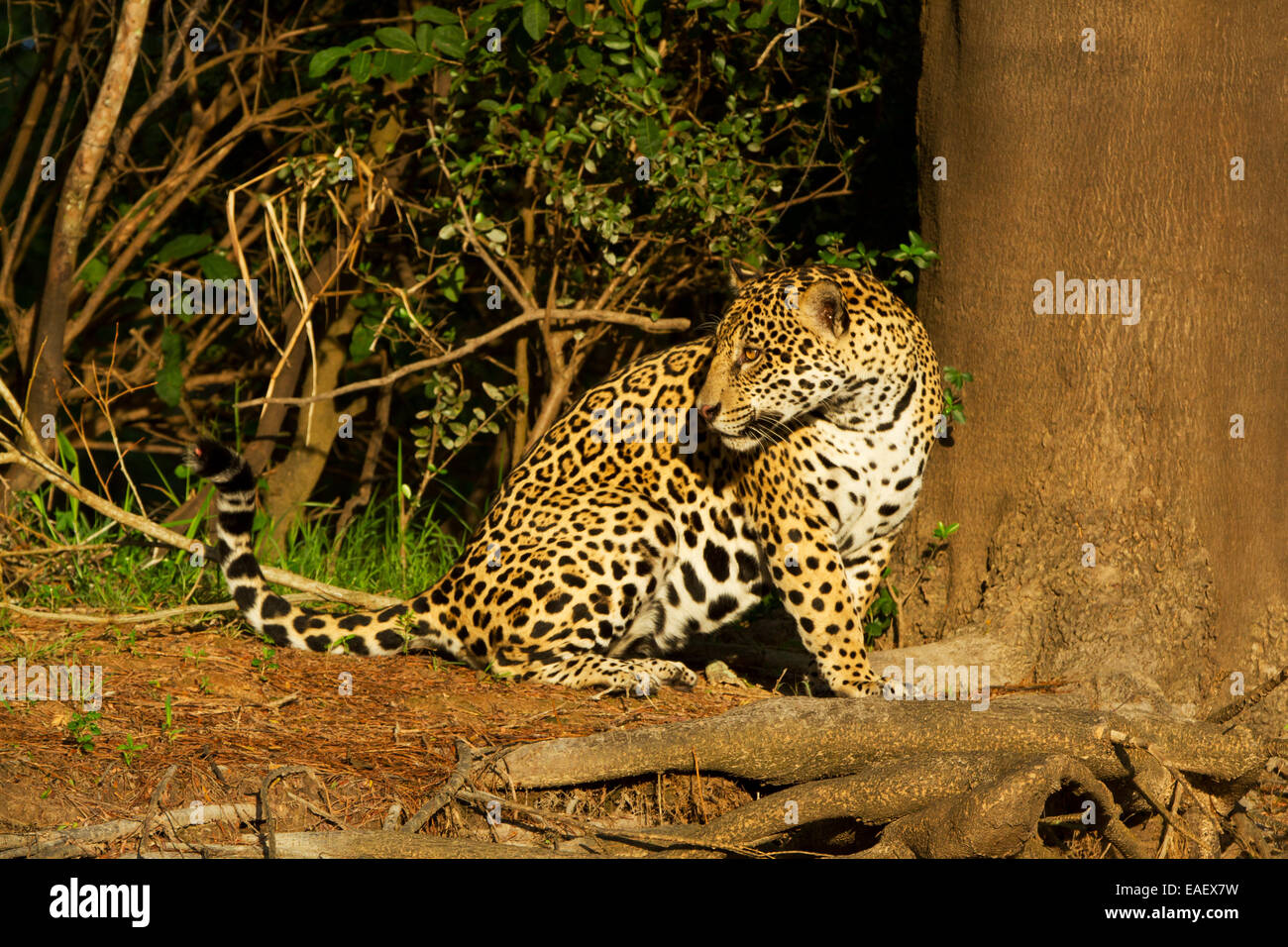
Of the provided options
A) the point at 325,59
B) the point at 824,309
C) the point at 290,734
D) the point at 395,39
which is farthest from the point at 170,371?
the point at 824,309

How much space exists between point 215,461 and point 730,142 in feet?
10.1

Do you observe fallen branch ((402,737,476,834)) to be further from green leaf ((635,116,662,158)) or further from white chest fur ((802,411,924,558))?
green leaf ((635,116,662,158))

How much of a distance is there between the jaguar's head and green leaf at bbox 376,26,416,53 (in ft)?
6.76

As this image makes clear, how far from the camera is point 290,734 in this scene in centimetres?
479

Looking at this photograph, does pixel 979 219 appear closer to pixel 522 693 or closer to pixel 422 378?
pixel 522 693

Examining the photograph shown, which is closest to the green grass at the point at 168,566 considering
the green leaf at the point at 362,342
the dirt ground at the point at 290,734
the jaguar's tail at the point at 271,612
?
the dirt ground at the point at 290,734

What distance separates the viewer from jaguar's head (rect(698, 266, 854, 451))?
5324mm

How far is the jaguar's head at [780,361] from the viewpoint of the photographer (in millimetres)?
5324

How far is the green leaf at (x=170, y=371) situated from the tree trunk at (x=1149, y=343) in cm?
453

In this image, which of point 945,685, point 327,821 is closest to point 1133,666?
point 945,685

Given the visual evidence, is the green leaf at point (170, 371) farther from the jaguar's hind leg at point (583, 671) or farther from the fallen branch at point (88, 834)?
the fallen branch at point (88, 834)

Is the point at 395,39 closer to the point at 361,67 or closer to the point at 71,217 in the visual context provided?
the point at 361,67

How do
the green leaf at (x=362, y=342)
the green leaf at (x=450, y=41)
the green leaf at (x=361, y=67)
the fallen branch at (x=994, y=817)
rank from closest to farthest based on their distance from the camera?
the fallen branch at (x=994, y=817) < the green leaf at (x=361, y=67) < the green leaf at (x=450, y=41) < the green leaf at (x=362, y=342)

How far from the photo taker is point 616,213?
21.9 ft
